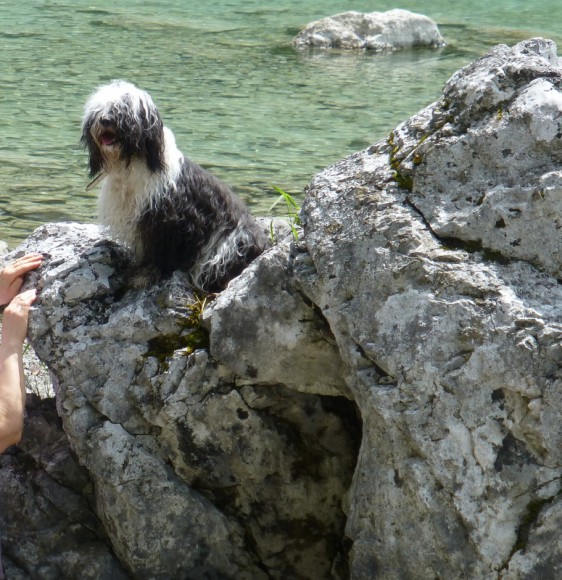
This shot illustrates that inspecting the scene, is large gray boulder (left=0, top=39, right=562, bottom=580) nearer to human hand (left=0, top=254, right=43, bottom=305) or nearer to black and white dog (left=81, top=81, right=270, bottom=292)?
human hand (left=0, top=254, right=43, bottom=305)

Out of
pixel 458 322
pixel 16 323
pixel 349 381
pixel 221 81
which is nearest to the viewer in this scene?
pixel 458 322

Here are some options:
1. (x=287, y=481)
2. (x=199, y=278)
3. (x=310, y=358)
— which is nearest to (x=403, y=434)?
(x=310, y=358)

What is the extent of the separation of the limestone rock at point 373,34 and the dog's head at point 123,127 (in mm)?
12407

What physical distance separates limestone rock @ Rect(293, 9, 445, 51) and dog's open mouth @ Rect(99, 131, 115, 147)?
12.5 m

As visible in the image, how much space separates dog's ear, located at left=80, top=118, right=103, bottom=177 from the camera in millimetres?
4465

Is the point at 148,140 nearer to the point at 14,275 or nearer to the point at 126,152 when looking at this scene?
the point at 126,152

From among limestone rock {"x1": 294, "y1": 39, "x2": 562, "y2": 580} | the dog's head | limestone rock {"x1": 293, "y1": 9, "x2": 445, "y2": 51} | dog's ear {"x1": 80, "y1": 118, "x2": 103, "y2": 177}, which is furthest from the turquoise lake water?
limestone rock {"x1": 294, "y1": 39, "x2": 562, "y2": 580}

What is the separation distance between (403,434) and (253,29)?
15.4 meters

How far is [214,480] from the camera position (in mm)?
3996

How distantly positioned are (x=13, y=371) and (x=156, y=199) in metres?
1.00

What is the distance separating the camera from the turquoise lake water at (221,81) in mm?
9883

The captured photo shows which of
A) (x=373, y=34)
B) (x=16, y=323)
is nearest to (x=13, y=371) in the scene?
(x=16, y=323)

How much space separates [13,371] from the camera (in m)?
4.12

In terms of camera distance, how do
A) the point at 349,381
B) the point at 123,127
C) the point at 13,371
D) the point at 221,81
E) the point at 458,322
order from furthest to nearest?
the point at 221,81
the point at 123,127
the point at 13,371
the point at 349,381
the point at 458,322
